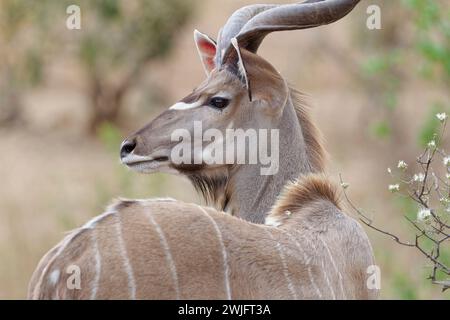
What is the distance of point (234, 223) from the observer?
8.81ft

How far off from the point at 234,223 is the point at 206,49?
6.63 ft

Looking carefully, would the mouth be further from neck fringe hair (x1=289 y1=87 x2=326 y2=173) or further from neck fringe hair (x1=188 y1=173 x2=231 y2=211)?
neck fringe hair (x1=289 y1=87 x2=326 y2=173)

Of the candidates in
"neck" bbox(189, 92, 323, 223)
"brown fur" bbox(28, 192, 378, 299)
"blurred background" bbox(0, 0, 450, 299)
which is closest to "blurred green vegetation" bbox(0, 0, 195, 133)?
"blurred background" bbox(0, 0, 450, 299)

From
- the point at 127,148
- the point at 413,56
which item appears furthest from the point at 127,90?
the point at 127,148

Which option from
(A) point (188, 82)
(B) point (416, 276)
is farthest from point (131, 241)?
(A) point (188, 82)

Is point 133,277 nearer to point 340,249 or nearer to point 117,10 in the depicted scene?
point 340,249

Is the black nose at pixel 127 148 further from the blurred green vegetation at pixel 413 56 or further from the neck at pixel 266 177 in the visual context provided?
the blurred green vegetation at pixel 413 56

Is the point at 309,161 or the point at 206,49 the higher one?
the point at 206,49

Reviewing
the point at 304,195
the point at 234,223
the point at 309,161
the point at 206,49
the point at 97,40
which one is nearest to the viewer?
the point at 234,223

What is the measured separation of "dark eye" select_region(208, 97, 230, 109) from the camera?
158 inches

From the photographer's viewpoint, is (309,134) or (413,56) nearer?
(309,134)

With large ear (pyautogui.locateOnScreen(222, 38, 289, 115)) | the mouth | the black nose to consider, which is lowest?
the mouth

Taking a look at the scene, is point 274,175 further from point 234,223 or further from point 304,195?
point 234,223
